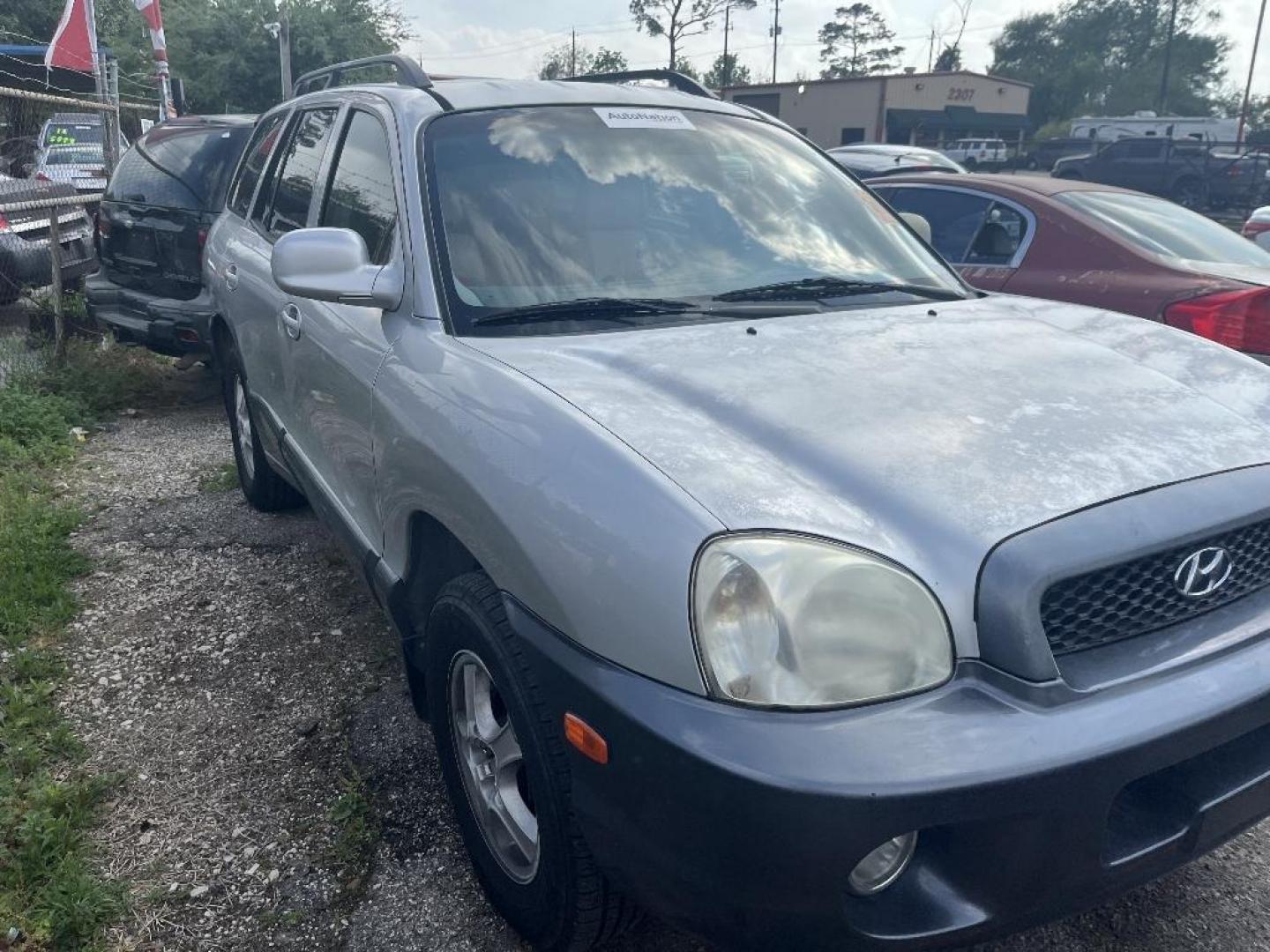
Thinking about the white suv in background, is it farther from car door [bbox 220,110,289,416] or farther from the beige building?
car door [bbox 220,110,289,416]

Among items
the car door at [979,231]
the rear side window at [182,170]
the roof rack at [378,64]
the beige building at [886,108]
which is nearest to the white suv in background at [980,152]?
the beige building at [886,108]

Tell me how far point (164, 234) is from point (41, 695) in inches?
155

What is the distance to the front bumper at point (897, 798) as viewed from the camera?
4.99ft

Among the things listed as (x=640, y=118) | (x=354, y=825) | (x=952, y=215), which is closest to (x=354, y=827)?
(x=354, y=825)

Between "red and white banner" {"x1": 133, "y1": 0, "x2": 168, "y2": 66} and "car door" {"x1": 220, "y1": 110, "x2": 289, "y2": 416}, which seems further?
"red and white banner" {"x1": 133, "y1": 0, "x2": 168, "y2": 66}

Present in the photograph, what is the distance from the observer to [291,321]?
336 centimetres

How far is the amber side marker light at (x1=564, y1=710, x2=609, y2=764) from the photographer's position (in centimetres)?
170

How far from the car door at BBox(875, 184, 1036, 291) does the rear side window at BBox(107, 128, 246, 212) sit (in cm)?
417

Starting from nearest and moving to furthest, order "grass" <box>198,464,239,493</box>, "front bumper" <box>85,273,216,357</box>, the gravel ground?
the gravel ground, "grass" <box>198,464,239,493</box>, "front bumper" <box>85,273,216,357</box>

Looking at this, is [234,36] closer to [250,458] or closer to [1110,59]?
[250,458]

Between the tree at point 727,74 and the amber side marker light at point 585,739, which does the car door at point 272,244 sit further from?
the tree at point 727,74

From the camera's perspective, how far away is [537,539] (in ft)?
6.11

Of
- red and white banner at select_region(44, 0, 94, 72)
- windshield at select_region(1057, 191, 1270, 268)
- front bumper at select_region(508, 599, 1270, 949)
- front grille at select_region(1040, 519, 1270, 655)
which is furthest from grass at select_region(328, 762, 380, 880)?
red and white banner at select_region(44, 0, 94, 72)

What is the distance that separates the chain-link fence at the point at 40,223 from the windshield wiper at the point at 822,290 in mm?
5632
